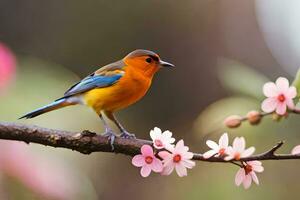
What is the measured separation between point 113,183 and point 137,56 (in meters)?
2.91

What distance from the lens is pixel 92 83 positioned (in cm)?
225

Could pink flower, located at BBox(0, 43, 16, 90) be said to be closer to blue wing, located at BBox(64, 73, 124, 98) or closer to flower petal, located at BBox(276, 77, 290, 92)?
blue wing, located at BBox(64, 73, 124, 98)

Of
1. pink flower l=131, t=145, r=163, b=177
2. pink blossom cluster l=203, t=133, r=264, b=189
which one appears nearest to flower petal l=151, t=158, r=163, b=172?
pink flower l=131, t=145, r=163, b=177

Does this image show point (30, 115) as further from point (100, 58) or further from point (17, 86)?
point (100, 58)

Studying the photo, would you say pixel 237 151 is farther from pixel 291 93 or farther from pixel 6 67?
pixel 6 67

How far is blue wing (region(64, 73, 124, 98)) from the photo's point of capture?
2184 mm

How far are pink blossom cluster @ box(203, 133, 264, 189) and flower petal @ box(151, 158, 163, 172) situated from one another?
0.37 ft

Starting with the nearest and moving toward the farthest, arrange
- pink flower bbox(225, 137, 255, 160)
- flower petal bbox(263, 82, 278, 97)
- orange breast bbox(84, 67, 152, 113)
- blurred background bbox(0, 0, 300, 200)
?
pink flower bbox(225, 137, 255, 160)
flower petal bbox(263, 82, 278, 97)
orange breast bbox(84, 67, 152, 113)
blurred background bbox(0, 0, 300, 200)

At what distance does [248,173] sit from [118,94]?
1022mm

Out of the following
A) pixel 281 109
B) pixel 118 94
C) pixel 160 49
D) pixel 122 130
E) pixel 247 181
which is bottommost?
pixel 247 181

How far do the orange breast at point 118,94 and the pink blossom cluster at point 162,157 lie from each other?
0.88 meters

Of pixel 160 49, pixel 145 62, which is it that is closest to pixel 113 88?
pixel 145 62

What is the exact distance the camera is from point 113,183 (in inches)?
203

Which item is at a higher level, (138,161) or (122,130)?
(122,130)
